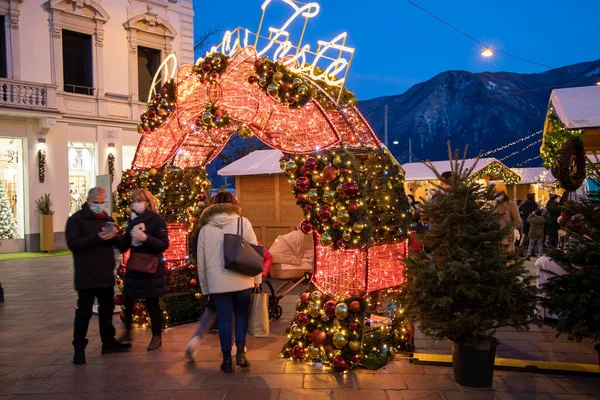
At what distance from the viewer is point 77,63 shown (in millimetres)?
18078

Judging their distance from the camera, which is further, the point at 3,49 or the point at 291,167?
the point at 3,49

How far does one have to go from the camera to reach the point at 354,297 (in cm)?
521

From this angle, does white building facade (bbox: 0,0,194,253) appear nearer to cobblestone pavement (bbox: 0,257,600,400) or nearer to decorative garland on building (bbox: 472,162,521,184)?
cobblestone pavement (bbox: 0,257,600,400)

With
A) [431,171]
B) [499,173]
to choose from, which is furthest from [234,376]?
[499,173]

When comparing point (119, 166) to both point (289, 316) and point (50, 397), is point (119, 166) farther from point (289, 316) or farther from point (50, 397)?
point (50, 397)

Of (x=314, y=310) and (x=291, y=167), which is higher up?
(x=291, y=167)

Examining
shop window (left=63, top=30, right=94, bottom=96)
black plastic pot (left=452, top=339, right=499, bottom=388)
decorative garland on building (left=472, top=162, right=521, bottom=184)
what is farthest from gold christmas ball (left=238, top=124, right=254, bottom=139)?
decorative garland on building (left=472, top=162, right=521, bottom=184)

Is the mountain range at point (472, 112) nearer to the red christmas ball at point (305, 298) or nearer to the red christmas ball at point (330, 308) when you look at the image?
the red christmas ball at point (305, 298)

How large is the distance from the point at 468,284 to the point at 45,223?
1542cm

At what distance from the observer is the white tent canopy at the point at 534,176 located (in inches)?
925

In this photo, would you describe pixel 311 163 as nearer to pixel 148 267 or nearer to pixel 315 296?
pixel 315 296

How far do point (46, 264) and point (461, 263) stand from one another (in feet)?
41.5

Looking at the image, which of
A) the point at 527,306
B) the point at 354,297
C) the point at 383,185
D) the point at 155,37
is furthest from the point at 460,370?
the point at 155,37

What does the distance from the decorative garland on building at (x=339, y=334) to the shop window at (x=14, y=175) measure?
46.8 feet
